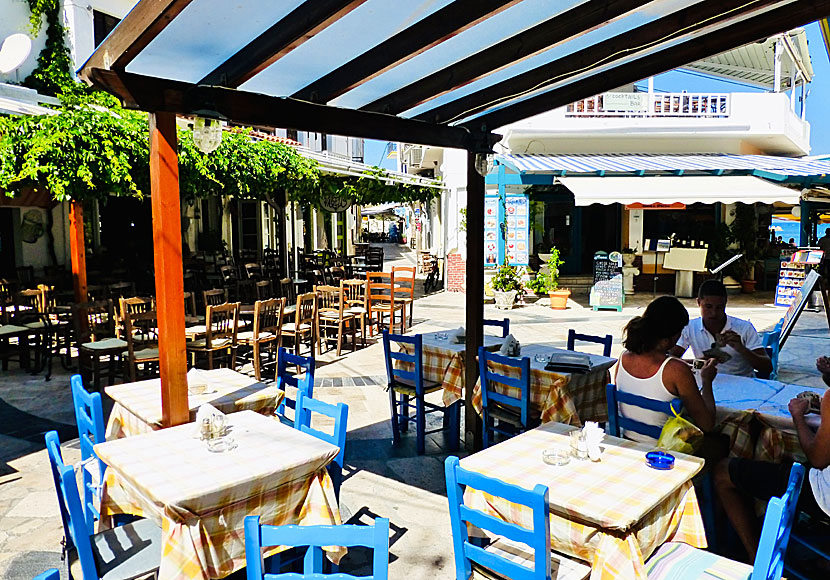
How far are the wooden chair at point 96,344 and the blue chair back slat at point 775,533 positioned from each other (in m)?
6.23

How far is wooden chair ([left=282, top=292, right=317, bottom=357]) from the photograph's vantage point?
813 centimetres

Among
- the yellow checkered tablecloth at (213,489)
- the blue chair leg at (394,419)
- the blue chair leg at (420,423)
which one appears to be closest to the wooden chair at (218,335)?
the blue chair leg at (394,419)

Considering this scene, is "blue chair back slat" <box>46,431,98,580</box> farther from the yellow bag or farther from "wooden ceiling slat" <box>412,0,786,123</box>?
"wooden ceiling slat" <box>412,0,786,123</box>

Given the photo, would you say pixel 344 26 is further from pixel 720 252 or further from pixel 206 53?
pixel 720 252

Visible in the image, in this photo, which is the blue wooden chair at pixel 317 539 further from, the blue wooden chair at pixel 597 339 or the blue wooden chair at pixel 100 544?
the blue wooden chair at pixel 597 339

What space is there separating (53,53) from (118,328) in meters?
6.43

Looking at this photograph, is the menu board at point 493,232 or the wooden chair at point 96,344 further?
the menu board at point 493,232

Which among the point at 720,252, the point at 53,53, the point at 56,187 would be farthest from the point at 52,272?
the point at 720,252

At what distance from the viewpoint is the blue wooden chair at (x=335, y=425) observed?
3252 millimetres

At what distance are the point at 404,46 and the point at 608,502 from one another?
2578mm

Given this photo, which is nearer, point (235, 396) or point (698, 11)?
point (698, 11)

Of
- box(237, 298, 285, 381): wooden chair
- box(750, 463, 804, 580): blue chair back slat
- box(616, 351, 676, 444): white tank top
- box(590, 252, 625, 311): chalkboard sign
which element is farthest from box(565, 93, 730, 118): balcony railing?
box(750, 463, 804, 580): blue chair back slat

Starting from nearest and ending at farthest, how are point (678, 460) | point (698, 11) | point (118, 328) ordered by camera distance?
point (678, 460)
point (698, 11)
point (118, 328)

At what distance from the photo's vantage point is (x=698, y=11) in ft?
11.2
